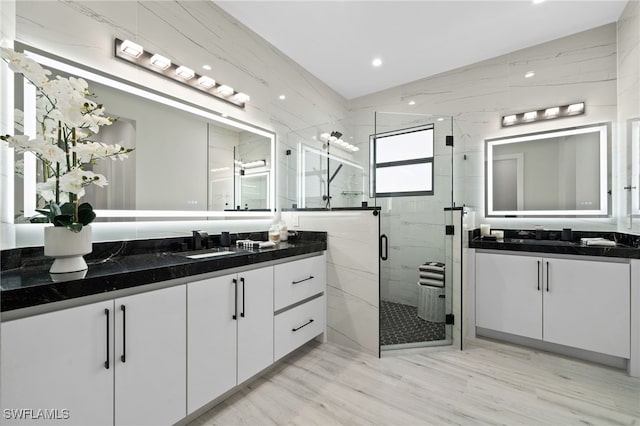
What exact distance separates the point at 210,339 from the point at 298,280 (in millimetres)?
822

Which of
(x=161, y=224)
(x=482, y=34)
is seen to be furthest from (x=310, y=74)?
(x=161, y=224)

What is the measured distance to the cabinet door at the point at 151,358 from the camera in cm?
114

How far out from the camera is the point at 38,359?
3.04ft

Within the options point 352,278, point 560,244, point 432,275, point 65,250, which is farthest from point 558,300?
point 65,250

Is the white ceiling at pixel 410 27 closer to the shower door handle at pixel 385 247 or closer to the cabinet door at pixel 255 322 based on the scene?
the shower door handle at pixel 385 247

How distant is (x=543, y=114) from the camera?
2.90 m

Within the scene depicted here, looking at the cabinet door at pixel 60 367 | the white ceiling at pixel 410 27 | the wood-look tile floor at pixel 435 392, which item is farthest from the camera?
the white ceiling at pixel 410 27

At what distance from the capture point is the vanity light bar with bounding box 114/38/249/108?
169 cm

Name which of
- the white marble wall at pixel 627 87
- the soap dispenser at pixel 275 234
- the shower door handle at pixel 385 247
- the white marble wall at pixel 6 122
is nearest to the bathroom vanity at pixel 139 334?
the white marble wall at pixel 6 122

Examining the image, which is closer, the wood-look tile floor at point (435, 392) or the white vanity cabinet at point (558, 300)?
the wood-look tile floor at point (435, 392)

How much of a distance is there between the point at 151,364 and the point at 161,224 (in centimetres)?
96

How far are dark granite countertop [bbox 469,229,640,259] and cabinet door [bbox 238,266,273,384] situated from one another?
2.05 metres

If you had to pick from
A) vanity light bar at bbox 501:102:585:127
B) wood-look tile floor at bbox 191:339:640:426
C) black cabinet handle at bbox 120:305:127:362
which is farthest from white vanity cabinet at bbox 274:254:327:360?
vanity light bar at bbox 501:102:585:127

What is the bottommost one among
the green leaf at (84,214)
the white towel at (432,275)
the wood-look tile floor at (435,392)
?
the wood-look tile floor at (435,392)
